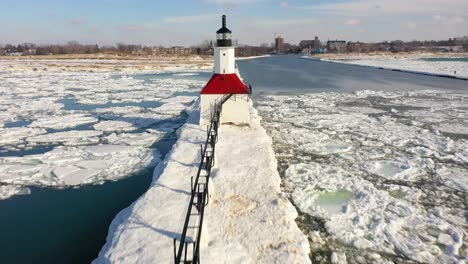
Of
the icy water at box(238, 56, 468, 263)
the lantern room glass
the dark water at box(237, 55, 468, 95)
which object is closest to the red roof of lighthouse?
the lantern room glass

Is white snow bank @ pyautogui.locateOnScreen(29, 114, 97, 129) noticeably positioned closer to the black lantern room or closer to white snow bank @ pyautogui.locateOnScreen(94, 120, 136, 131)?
white snow bank @ pyautogui.locateOnScreen(94, 120, 136, 131)

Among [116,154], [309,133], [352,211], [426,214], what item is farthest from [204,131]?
[426,214]

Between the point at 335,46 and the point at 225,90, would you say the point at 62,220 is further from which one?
the point at 335,46

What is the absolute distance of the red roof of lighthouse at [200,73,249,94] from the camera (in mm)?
12930

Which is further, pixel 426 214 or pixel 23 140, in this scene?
pixel 23 140

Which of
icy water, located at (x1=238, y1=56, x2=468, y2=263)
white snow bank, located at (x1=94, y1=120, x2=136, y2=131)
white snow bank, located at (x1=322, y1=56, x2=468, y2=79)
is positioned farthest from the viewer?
white snow bank, located at (x1=322, y1=56, x2=468, y2=79)

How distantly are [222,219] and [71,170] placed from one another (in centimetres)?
553

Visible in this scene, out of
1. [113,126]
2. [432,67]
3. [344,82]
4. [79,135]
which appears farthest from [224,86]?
[432,67]

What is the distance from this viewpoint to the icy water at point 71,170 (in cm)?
644

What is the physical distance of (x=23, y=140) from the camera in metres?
12.9

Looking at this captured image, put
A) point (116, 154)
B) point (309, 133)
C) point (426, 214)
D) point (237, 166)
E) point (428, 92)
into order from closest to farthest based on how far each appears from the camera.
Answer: point (426, 214) < point (237, 166) < point (116, 154) < point (309, 133) < point (428, 92)

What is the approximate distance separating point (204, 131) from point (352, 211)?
6.37 meters

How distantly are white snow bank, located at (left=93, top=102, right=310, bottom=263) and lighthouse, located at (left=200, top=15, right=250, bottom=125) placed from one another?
3777 millimetres

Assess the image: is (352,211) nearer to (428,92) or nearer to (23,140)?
(23,140)
